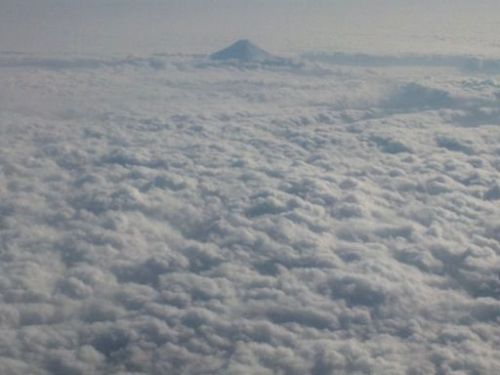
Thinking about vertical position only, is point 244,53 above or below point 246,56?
above

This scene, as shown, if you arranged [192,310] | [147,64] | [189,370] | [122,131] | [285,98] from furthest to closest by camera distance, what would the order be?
[147,64], [285,98], [122,131], [192,310], [189,370]

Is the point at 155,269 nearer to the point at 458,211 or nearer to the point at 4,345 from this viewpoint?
the point at 4,345

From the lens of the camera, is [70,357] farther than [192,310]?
No

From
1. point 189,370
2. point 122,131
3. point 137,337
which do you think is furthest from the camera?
point 122,131

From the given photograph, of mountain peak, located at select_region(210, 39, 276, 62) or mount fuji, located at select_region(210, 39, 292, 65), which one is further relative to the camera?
mountain peak, located at select_region(210, 39, 276, 62)

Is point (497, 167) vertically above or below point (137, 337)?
above

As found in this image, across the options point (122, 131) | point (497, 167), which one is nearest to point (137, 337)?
point (497, 167)

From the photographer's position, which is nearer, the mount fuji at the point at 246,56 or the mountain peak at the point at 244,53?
the mount fuji at the point at 246,56

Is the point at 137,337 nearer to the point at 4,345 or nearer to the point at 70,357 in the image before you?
the point at 70,357

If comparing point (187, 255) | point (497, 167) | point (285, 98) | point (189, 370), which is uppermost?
point (285, 98)

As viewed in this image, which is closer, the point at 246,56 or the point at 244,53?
the point at 246,56
